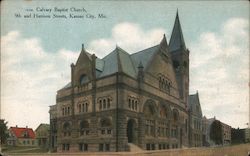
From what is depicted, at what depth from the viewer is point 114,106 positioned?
2358 cm

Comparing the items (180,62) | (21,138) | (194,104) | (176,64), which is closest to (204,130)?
(194,104)

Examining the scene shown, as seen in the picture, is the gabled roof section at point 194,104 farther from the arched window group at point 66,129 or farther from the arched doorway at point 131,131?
the arched window group at point 66,129

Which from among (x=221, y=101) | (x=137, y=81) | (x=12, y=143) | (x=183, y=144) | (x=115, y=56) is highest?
(x=115, y=56)

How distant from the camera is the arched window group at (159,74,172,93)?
29962 millimetres

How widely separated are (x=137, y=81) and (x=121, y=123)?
14.9 ft

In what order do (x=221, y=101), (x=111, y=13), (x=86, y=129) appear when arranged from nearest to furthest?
(x=111, y=13)
(x=221, y=101)
(x=86, y=129)

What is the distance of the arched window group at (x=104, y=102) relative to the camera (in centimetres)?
2398

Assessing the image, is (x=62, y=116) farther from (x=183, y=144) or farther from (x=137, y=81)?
(x=183, y=144)

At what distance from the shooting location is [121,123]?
23172 millimetres

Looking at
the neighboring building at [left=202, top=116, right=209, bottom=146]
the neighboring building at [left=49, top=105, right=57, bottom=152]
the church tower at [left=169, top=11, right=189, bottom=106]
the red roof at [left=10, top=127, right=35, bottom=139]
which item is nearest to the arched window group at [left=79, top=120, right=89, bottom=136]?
the neighboring building at [left=49, top=105, right=57, bottom=152]

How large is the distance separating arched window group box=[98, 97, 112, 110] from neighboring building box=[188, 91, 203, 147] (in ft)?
61.4

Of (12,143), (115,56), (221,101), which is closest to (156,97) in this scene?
(115,56)

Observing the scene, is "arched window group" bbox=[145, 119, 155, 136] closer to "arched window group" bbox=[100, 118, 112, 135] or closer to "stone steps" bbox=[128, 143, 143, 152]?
"stone steps" bbox=[128, 143, 143, 152]

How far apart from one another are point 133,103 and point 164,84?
22.4 feet
